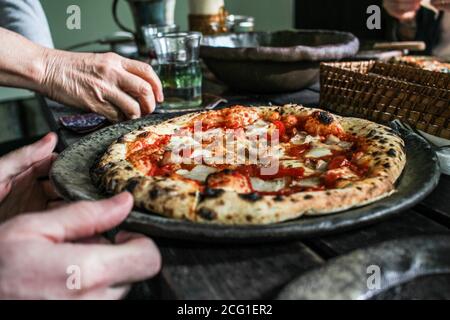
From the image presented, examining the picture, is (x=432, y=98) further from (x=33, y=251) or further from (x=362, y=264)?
(x=33, y=251)

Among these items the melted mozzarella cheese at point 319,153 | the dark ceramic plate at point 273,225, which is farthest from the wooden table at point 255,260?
the melted mozzarella cheese at point 319,153

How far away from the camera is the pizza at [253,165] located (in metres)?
0.87

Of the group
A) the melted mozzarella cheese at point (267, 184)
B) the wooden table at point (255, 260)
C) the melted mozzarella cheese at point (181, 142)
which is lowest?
the wooden table at point (255, 260)

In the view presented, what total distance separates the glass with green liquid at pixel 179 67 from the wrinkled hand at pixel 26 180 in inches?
27.4

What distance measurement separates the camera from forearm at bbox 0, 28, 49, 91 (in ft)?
4.77

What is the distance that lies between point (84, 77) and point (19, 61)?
20cm

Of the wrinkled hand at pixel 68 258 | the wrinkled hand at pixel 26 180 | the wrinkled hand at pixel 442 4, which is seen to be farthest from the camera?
the wrinkled hand at pixel 442 4

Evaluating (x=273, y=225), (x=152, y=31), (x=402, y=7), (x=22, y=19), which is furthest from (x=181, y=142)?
(x=402, y=7)

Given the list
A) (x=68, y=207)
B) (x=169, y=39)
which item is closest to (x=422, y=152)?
(x=68, y=207)

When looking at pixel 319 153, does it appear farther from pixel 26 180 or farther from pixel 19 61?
pixel 19 61

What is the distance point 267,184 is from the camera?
3.37ft

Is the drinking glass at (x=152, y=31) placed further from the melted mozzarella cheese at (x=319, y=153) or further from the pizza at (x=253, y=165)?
the melted mozzarella cheese at (x=319, y=153)

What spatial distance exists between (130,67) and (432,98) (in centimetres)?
88

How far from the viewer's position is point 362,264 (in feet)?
2.33
